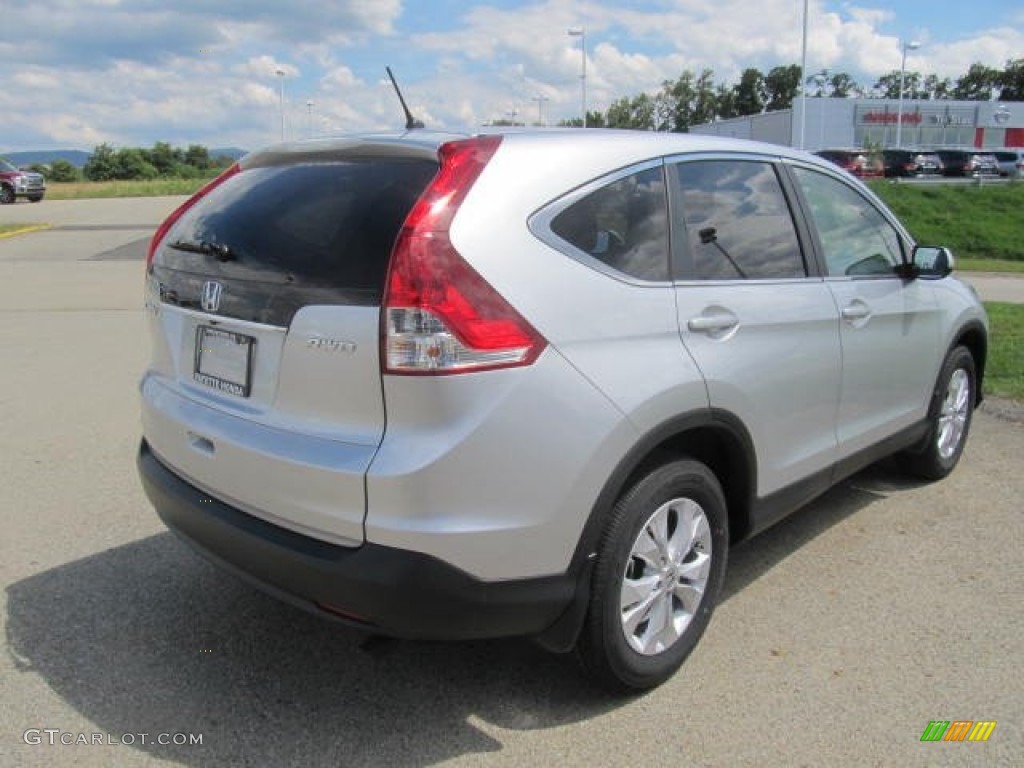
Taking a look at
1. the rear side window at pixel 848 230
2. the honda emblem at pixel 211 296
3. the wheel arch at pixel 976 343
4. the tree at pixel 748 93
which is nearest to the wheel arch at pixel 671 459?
the rear side window at pixel 848 230

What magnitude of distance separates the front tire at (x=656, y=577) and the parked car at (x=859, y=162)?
30440mm

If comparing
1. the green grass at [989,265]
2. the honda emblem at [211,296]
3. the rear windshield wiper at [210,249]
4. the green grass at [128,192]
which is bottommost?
the green grass at [989,265]

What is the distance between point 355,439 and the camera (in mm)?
2371

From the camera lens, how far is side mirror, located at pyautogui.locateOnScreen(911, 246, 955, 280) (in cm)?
419

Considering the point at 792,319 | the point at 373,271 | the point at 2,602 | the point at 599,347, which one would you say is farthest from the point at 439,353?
the point at 2,602

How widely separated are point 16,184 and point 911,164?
3675cm

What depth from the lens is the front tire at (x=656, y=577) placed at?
8.63ft

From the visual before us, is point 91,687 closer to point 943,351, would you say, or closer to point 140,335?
point 943,351

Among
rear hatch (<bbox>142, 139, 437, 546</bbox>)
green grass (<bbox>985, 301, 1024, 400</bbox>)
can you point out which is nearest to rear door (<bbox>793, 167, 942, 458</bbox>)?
rear hatch (<bbox>142, 139, 437, 546</bbox>)

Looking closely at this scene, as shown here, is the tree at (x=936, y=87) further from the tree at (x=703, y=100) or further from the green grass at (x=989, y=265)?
the green grass at (x=989, y=265)

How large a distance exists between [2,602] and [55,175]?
86.3 meters

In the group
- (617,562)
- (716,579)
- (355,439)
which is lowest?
(716,579)

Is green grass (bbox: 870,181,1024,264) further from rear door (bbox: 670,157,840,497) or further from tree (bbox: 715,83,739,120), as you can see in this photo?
tree (bbox: 715,83,739,120)

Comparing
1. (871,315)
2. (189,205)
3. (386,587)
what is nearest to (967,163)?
(871,315)
